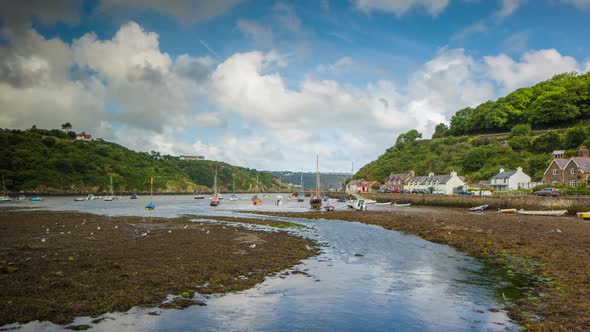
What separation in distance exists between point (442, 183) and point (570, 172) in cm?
3758

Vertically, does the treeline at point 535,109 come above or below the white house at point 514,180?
above

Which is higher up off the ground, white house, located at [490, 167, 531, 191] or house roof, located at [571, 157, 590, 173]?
house roof, located at [571, 157, 590, 173]

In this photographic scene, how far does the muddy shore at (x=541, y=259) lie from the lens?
45.1ft

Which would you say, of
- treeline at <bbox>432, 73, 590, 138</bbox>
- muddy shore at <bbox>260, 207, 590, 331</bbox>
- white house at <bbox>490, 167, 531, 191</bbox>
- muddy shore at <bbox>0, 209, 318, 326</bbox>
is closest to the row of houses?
white house at <bbox>490, 167, 531, 191</bbox>

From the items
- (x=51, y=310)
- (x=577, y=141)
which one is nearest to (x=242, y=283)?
(x=51, y=310)

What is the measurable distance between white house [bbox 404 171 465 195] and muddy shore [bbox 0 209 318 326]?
309 feet

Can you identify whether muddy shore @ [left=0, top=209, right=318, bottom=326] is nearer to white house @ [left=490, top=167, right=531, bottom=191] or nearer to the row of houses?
the row of houses

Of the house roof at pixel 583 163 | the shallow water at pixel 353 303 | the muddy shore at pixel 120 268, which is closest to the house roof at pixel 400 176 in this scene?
the house roof at pixel 583 163

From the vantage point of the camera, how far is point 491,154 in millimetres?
130875

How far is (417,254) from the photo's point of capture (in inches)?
1094

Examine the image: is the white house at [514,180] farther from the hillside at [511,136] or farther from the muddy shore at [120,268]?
the muddy shore at [120,268]

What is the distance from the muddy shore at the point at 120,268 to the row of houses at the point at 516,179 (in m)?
74.5

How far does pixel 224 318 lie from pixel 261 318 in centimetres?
130

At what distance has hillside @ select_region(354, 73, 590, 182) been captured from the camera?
119m
